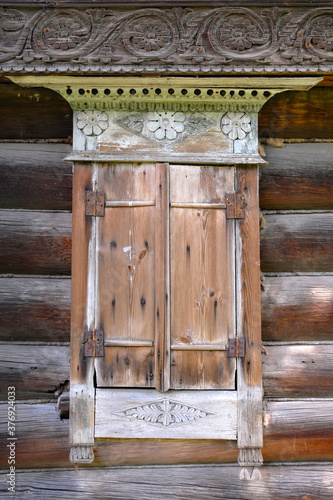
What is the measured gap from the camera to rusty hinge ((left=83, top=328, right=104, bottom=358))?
7.48ft

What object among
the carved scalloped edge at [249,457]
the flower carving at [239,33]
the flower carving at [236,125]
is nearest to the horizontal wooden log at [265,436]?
the carved scalloped edge at [249,457]

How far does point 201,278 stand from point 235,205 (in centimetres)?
42

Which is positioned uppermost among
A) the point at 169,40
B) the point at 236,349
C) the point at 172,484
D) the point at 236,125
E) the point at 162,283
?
the point at 169,40

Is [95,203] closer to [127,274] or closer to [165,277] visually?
[127,274]

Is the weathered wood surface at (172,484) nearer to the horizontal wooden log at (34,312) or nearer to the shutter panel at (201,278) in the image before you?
the shutter panel at (201,278)

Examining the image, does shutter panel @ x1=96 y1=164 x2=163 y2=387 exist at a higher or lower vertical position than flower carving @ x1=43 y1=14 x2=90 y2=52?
lower

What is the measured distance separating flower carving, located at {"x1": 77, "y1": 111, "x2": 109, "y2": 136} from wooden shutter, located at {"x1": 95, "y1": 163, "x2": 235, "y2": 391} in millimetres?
201

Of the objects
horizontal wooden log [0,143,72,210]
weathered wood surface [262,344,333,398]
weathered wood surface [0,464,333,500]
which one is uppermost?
horizontal wooden log [0,143,72,210]

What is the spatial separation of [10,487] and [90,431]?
1.97ft

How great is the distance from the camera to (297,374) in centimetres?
250

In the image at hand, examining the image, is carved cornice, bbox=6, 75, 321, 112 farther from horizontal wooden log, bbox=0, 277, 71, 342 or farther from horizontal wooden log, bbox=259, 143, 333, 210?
horizontal wooden log, bbox=0, 277, 71, 342

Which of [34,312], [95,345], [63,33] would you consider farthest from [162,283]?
[63,33]

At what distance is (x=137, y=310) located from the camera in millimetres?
2301

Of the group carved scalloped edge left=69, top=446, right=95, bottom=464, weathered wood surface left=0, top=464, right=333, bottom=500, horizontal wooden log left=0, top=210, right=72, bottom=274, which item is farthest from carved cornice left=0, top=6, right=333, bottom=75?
weathered wood surface left=0, top=464, right=333, bottom=500
